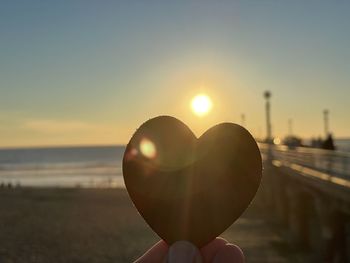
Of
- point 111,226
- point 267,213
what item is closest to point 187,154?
point 111,226

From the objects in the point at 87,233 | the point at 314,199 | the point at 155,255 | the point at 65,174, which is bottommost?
the point at 65,174

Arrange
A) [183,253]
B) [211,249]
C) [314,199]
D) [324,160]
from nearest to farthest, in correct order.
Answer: [183,253] < [211,249] < [324,160] < [314,199]

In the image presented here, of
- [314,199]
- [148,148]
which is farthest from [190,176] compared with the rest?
[314,199]

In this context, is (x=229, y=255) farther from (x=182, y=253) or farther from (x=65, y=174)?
(x=65, y=174)

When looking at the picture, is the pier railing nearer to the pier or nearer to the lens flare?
the pier

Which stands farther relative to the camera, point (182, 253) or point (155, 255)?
point (155, 255)

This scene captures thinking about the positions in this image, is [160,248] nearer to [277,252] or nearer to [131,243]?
[277,252]

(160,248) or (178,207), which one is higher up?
(178,207)
